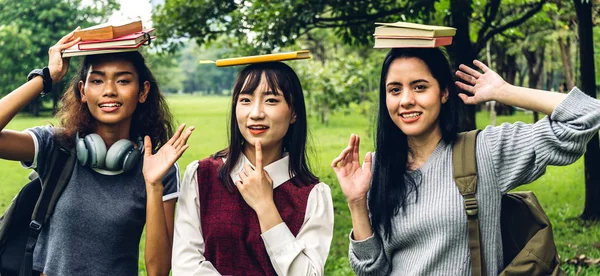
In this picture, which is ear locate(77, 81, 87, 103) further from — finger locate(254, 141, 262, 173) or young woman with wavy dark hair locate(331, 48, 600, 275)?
young woman with wavy dark hair locate(331, 48, 600, 275)

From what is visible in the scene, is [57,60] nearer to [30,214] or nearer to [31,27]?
[30,214]

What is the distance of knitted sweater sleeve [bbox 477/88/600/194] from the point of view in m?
2.61

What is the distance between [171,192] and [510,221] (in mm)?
1468

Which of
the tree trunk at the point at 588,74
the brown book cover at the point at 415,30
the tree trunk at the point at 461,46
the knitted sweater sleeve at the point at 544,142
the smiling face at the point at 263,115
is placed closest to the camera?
the knitted sweater sleeve at the point at 544,142

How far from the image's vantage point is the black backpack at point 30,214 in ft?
9.49

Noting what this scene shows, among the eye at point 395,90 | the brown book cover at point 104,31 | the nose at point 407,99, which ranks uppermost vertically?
the brown book cover at point 104,31

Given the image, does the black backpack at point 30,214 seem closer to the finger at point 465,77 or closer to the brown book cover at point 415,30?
the brown book cover at point 415,30

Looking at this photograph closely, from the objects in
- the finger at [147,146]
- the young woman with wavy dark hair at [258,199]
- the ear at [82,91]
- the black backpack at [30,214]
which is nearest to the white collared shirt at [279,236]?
the young woman with wavy dark hair at [258,199]

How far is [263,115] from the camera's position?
2.84m

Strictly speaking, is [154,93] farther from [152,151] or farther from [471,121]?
[471,121]

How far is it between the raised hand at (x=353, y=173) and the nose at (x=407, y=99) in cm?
25

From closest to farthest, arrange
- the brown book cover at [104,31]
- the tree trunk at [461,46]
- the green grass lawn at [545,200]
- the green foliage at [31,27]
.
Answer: the brown book cover at [104,31]
the green grass lawn at [545,200]
the tree trunk at [461,46]
the green foliage at [31,27]

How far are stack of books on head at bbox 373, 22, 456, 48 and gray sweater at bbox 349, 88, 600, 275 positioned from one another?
1.42 feet

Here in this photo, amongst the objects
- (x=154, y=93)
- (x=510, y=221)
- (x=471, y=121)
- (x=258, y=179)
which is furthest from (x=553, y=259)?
(x=471, y=121)
